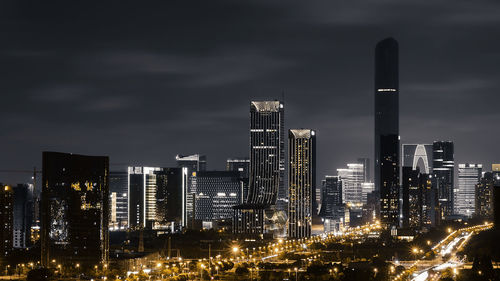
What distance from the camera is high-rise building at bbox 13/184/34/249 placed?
131975 mm

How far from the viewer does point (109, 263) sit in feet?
308

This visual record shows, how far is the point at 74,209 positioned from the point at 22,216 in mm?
39028

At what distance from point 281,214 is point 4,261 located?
3661 inches

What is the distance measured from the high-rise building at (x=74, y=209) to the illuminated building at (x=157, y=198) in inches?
3136

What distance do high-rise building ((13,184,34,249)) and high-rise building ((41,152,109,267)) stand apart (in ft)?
93.6

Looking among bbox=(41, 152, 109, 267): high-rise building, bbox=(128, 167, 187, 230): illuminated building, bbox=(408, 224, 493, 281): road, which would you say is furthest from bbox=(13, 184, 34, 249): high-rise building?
bbox=(408, 224, 493, 281): road

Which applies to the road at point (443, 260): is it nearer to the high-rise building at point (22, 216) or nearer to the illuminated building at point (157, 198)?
the high-rise building at point (22, 216)

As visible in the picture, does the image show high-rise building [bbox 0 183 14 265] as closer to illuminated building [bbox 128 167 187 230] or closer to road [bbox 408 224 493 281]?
road [bbox 408 224 493 281]

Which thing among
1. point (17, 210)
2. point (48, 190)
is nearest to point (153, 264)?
point (48, 190)

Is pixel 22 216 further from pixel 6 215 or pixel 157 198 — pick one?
pixel 157 198

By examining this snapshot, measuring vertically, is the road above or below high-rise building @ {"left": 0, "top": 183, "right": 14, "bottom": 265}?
below

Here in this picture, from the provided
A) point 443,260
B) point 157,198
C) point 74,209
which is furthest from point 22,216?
point 443,260

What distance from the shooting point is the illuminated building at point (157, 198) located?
18600 centimetres

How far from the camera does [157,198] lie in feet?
619
